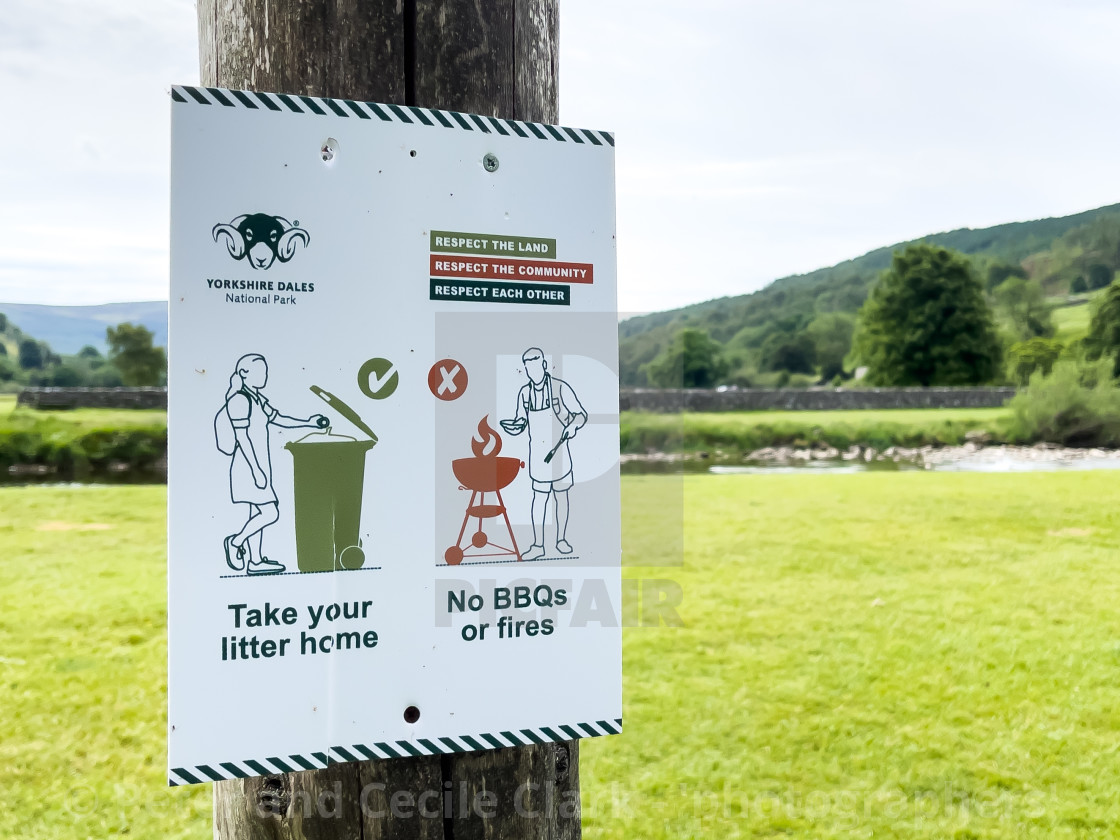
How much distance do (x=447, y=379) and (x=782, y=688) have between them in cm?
411

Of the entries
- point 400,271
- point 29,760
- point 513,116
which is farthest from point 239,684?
point 29,760

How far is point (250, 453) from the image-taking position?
55.0 inches

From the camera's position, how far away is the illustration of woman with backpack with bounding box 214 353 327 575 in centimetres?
138

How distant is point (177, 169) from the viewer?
1.36 meters

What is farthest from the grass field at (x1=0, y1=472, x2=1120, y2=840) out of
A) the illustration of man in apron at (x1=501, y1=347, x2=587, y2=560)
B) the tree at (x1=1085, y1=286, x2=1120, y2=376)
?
the tree at (x1=1085, y1=286, x2=1120, y2=376)

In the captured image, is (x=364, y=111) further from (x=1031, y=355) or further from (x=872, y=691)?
(x=1031, y=355)

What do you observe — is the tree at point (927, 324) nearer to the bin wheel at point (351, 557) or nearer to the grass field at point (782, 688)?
the grass field at point (782, 688)

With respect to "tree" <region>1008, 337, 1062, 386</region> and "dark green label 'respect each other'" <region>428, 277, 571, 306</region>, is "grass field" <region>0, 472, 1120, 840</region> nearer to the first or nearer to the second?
→ "dark green label 'respect each other'" <region>428, 277, 571, 306</region>

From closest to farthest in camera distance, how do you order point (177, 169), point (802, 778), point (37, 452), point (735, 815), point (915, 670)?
point (177, 169), point (735, 815), point (802, 778), point (915, 670), point (37, 452)

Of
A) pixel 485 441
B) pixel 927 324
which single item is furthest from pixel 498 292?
pixel 927 324

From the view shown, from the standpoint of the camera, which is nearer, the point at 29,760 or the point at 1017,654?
the point at 29,760

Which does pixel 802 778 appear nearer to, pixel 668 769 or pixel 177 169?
pixel 668 769

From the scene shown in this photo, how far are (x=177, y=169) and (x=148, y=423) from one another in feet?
47.1

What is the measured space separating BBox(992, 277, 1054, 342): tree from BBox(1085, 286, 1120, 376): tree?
4.38 meters
